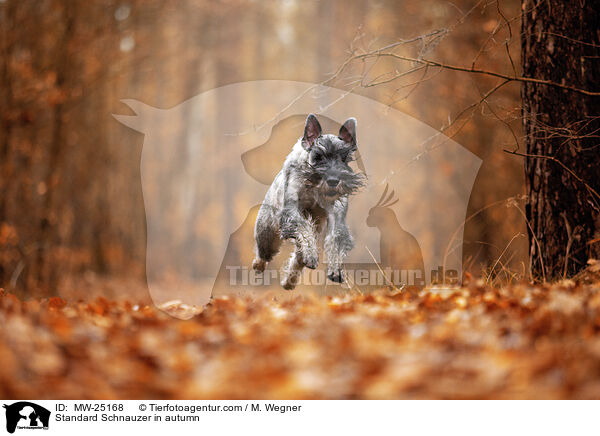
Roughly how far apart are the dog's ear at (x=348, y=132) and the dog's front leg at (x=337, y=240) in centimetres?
71

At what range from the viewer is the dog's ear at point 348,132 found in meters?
5.14

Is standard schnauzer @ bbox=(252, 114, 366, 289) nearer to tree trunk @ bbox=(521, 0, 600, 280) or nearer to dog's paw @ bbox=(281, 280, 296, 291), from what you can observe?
dog's paw @ bbox=(281, 280, 296, 291)

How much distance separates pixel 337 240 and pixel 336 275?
1.51 ft

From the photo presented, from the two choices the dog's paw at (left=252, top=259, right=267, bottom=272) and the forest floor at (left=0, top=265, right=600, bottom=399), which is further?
the dog's paw at (left=252, top=259, right=267, bottom=272)

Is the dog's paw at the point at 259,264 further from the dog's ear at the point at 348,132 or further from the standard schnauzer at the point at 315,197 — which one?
the dog's ear at the point at 348,132

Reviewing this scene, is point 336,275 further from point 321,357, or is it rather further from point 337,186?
point 321,357

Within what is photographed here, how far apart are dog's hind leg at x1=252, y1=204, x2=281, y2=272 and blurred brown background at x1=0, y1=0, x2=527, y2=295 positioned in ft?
5.64

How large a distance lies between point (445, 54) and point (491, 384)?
1196cm

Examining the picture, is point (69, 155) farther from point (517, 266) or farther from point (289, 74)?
point (517, 266)

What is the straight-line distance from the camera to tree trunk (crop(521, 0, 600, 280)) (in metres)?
5.46

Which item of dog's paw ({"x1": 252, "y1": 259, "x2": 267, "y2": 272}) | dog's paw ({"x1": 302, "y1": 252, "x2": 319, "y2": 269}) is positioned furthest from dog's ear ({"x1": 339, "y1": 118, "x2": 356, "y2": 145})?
dog's paw ({"x1": 252, "y1": 259, "x2": 267, "y2": 272})

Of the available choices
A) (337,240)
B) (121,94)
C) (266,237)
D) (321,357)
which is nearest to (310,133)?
(337,240)
